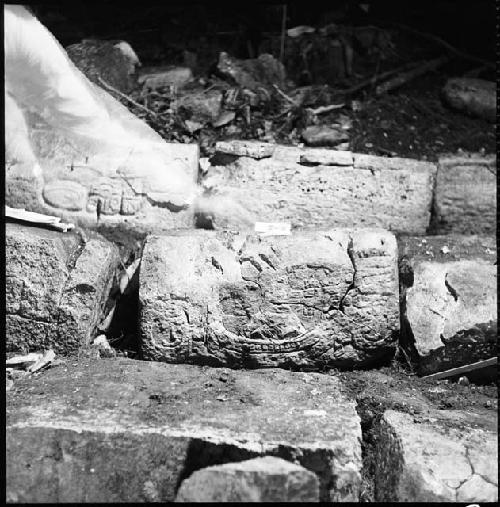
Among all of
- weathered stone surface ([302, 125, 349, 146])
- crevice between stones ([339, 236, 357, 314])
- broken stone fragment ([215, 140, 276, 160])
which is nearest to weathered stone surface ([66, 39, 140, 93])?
broken stone fragment ([215, 140, 276, 160])

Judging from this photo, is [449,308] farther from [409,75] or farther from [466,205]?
[409,75]

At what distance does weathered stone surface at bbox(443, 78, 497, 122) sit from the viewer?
3.42 m

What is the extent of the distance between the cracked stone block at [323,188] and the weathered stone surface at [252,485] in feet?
4.28

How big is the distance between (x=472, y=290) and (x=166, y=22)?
254cm

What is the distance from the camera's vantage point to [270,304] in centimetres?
231

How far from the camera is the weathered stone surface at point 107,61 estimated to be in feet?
10.4

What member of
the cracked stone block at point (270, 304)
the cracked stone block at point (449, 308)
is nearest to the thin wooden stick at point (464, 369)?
the cracked stone block at point (449, 308)

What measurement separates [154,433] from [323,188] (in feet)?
4.82

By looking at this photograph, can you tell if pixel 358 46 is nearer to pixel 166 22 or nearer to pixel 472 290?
pixel 166 22

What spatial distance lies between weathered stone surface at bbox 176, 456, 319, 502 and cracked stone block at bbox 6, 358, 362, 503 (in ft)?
0.35

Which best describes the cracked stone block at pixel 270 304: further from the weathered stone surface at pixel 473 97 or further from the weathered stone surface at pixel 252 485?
the weathered stone surface at pixel 473 97

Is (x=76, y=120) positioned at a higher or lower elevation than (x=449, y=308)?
higher

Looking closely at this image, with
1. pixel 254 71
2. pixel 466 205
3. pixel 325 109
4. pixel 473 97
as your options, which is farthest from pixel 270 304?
pixel 473 97

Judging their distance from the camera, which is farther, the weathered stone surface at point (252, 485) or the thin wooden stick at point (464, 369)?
the thin wooden stick at point (464, 369)
